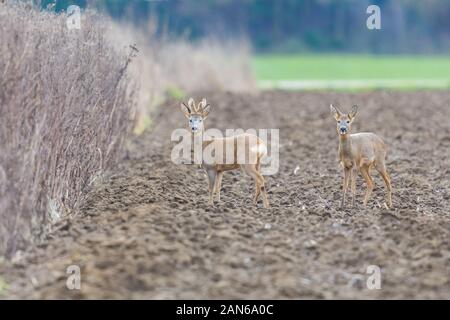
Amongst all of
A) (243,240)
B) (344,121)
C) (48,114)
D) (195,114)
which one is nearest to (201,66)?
(344,121)

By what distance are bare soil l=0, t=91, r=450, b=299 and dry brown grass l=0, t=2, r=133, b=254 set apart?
0.84 feet

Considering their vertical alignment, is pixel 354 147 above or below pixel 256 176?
above

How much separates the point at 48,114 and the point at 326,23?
49.0 m

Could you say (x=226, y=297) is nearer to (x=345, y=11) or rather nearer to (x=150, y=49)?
(x=150, y=49)

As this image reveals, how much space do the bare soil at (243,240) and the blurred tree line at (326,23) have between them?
42513 millimetres

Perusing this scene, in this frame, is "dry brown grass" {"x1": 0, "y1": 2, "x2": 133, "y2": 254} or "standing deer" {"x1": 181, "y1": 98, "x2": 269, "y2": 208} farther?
"standing deer" {"x1": 181, "y1": 98, "x2": 269, "y2": 208}

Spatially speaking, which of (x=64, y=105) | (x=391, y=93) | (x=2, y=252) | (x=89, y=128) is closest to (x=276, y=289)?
(x=2, y=252)

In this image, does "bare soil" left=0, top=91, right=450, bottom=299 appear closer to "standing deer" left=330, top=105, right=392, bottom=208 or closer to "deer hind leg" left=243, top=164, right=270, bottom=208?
"deer hind leg" left=243, top=164, right=270, bottom=208

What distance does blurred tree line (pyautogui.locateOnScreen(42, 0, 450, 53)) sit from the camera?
5406cm

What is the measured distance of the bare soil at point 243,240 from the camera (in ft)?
21.7

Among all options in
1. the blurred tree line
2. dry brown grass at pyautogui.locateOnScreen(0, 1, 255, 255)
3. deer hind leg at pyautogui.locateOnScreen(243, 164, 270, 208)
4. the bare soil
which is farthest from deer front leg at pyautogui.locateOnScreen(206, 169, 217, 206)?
the blurred tree line

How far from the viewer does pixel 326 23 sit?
184 feet

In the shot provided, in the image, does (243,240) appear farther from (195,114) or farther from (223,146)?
(195,114)
